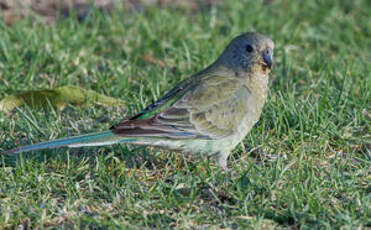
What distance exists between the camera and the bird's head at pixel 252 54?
191 inches

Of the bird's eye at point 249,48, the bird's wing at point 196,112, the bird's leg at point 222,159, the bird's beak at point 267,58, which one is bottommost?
the bird's leg at point 222,159

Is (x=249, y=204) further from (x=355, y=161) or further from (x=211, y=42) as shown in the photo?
(x=211, y=42)

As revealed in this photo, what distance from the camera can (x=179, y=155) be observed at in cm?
472

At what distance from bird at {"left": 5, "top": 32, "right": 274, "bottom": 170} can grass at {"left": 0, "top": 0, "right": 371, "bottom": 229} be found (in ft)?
0.57

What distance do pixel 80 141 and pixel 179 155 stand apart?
884mm

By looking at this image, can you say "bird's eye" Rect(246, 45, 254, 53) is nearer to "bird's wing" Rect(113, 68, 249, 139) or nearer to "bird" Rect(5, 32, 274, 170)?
"bird" Rect(5, 32, 274, 170)

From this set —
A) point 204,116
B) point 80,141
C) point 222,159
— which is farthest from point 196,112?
point 80,141

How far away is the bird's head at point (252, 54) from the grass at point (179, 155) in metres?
0.43

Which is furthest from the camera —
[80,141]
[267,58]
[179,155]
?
[267,58]

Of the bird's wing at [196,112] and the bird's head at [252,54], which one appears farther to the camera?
the bird's head at [252,54]

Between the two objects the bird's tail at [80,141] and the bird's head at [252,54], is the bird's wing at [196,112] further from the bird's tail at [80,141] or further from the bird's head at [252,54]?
the bird's head at [252,54]

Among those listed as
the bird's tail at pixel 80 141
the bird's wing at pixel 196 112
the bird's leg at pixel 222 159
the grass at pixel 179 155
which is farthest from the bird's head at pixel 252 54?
the bird's tail at pixel 80 141

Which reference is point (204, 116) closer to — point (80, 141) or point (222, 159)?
point (222, 159)

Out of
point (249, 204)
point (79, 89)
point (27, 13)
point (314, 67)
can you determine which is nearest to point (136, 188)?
point (249, 204)
